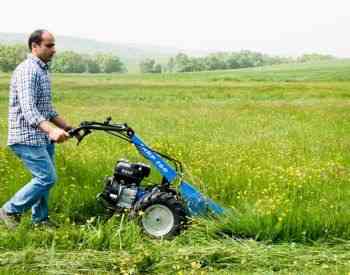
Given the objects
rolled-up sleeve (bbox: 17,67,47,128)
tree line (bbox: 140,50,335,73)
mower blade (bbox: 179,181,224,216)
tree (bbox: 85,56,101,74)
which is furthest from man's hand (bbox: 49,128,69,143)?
tree line (bbox: 140,50,335,73)

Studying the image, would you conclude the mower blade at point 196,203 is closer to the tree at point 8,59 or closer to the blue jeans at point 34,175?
the blue jeans at point 34,175

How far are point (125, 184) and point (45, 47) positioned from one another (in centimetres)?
170

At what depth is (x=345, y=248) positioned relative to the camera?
5.74 meters

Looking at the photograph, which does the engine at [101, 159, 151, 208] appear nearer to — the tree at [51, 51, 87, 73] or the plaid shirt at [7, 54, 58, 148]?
the plaid shirt at [7, 54, 58, 148]

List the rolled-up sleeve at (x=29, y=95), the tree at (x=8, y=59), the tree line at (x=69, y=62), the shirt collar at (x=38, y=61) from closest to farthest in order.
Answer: the rolled-up sleeve at (x=29, y=95) → the shirt collar at (x=38, y=61) → the tree at (x=8, y=59) → the tree line at (x=69, y=62)

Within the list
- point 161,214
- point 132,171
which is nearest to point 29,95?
point 132,171

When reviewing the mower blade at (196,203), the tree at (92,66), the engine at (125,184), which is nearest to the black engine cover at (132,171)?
the engine at (125,184)

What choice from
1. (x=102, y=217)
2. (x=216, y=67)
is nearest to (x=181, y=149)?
(x=102, y=217)

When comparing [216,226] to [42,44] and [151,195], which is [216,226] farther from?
[42,44]

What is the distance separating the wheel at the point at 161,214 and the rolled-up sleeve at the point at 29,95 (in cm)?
139

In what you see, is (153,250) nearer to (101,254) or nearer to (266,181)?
(101,254)

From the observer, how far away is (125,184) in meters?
6.53

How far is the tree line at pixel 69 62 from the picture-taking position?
99.4 m

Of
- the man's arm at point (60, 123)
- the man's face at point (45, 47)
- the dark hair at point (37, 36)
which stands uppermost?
the dark hair at point (37, 36)
